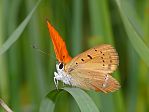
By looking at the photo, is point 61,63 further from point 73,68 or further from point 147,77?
point 147,77

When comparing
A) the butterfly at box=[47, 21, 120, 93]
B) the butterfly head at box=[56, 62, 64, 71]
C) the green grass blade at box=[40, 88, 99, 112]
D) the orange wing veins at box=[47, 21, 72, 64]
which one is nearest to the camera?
the green grass blade at box=[40, 88, 99, 112]

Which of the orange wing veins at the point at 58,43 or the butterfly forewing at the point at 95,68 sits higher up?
the orange wing veins at the point at 58,43

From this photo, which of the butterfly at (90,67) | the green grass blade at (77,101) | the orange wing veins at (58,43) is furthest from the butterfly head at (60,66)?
the green grass blade at (77,101)

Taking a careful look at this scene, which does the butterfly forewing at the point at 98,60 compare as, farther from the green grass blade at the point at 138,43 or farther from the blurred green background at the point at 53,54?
the blurred green background at the point at 53,54

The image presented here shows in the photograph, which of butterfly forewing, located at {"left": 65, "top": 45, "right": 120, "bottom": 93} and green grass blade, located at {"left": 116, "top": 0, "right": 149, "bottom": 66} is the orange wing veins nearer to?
butterfly forewing, located at {"left": 65, "top": 45, "right": 120, "bottom": 93}

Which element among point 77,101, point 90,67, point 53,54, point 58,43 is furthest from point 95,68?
point 53,54

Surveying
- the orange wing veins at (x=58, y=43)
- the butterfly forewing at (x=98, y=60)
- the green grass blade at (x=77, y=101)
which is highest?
the orange wing veins at (x=58, y=43)

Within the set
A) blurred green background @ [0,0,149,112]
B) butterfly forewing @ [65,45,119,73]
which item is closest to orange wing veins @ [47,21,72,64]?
butterfly forewing @ [65,45,119,73]

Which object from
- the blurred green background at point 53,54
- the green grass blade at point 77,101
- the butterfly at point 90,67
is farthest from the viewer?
the blurred green background at point 53,54
